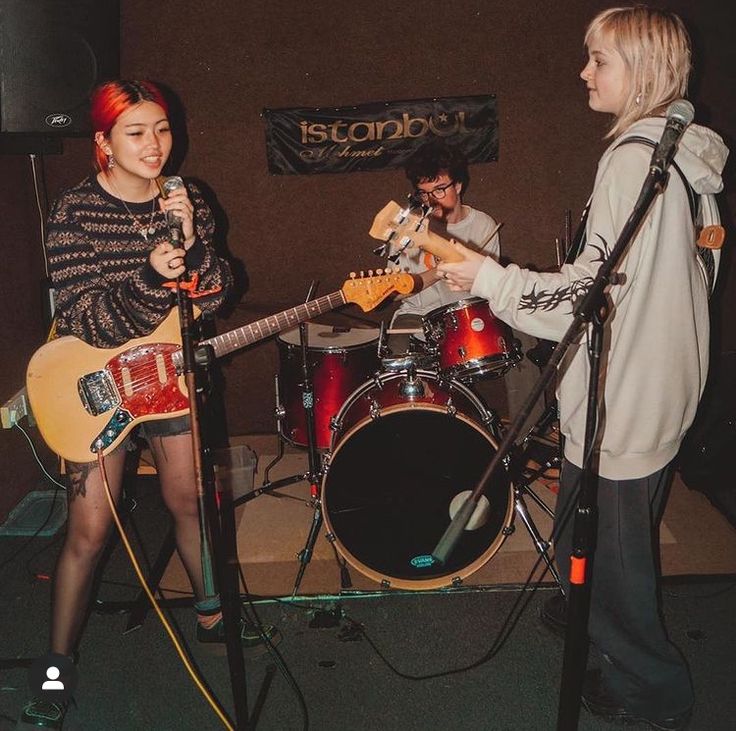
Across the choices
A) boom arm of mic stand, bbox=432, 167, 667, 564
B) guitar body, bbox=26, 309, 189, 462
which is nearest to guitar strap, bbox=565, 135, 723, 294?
boom arm of mic stand, bbox=432, 167, 667, 564

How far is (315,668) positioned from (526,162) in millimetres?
3324

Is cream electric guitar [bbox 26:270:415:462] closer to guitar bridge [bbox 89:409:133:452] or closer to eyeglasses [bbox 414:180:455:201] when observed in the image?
guitar bridge [bbox 89:409:133:452]

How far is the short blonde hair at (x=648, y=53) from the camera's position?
1.75 metres

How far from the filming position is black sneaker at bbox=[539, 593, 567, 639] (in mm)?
2785

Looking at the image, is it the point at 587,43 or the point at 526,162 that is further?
the point at 526,162

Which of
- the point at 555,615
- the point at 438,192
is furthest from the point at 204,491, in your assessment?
the point at 438,192

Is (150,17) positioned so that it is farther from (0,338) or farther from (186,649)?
(186,649)

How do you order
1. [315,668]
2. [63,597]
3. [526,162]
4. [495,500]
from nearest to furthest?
[63,597]
[315,668]
[495,500]
[526,162]

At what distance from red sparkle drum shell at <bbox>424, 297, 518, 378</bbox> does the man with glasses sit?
638 mm

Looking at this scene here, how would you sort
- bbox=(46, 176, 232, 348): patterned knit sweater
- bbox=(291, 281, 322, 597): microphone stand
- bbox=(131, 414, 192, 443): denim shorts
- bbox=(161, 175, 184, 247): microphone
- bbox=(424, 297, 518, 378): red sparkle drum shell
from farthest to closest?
bbox=(291, 281, 322, 597): microphone stand → bbox=(424, 297, 518, 378): red sparkle drum shell → bbox=(131, 414, 192, 443): denim shorts → bbox=(46, 176, 232, 348): patterned knit sweater → bbox=(161, 175, 184, 247): microphone

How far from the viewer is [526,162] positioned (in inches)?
180

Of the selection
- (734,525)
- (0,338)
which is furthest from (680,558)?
(0,338)

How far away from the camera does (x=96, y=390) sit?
92.6 inches

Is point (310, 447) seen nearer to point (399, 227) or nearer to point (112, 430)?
point (112, 430)
